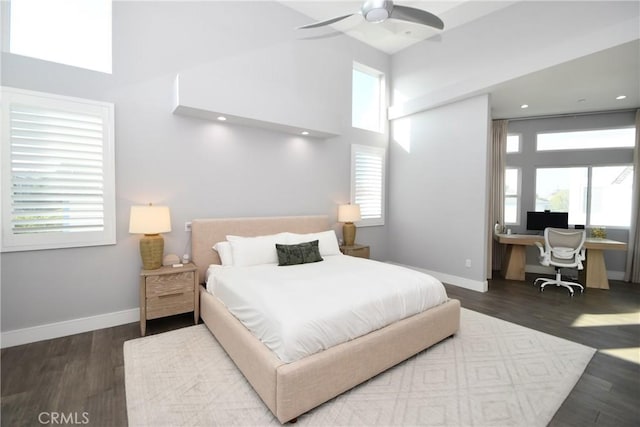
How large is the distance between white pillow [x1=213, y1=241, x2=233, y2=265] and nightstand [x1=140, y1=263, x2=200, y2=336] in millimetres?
331

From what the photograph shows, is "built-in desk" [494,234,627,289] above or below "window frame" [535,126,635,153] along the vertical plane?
below

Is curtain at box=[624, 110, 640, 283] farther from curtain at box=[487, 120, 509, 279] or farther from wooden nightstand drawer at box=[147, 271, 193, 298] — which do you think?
wooden nightstand drawer at box=[147, 271, 193, 298]

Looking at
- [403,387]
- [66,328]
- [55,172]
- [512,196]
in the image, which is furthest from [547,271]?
[55,172]

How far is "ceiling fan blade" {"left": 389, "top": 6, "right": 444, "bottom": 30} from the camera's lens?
2.54m

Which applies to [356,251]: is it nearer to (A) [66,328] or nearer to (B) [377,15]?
(B) [377,15]

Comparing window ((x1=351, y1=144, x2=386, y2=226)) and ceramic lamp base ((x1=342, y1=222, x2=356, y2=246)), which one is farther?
window ((x1=351, y1=144, x2=386, y2=226))

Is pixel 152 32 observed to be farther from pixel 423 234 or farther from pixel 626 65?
pixel 626 65

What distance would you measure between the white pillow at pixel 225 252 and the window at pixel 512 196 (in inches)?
220

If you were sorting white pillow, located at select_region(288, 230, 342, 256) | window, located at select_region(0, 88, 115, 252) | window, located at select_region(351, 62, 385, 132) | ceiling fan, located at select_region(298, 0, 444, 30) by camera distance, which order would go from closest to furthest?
1. ceiling fan, located at select_region(298, 0, 444, 30)
2. window, located at select_region(0, 88, 115, 252)
3. white pillow, located at select_region(288, 230, 342, 256)
4. window, located at select_region(351, 62, 385, 132)

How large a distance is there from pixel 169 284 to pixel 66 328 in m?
1.10

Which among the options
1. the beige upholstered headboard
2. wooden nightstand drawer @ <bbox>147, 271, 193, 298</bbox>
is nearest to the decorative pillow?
the beige upholstered headboard

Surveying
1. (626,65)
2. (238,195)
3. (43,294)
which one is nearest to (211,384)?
(43,294)

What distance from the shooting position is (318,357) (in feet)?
6.04

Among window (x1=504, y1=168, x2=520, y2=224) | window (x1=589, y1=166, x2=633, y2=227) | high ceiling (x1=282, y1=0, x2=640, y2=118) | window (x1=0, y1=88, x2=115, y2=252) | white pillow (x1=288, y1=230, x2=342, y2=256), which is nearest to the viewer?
window (x1=0, y1=88, x2=115, y2=252)
